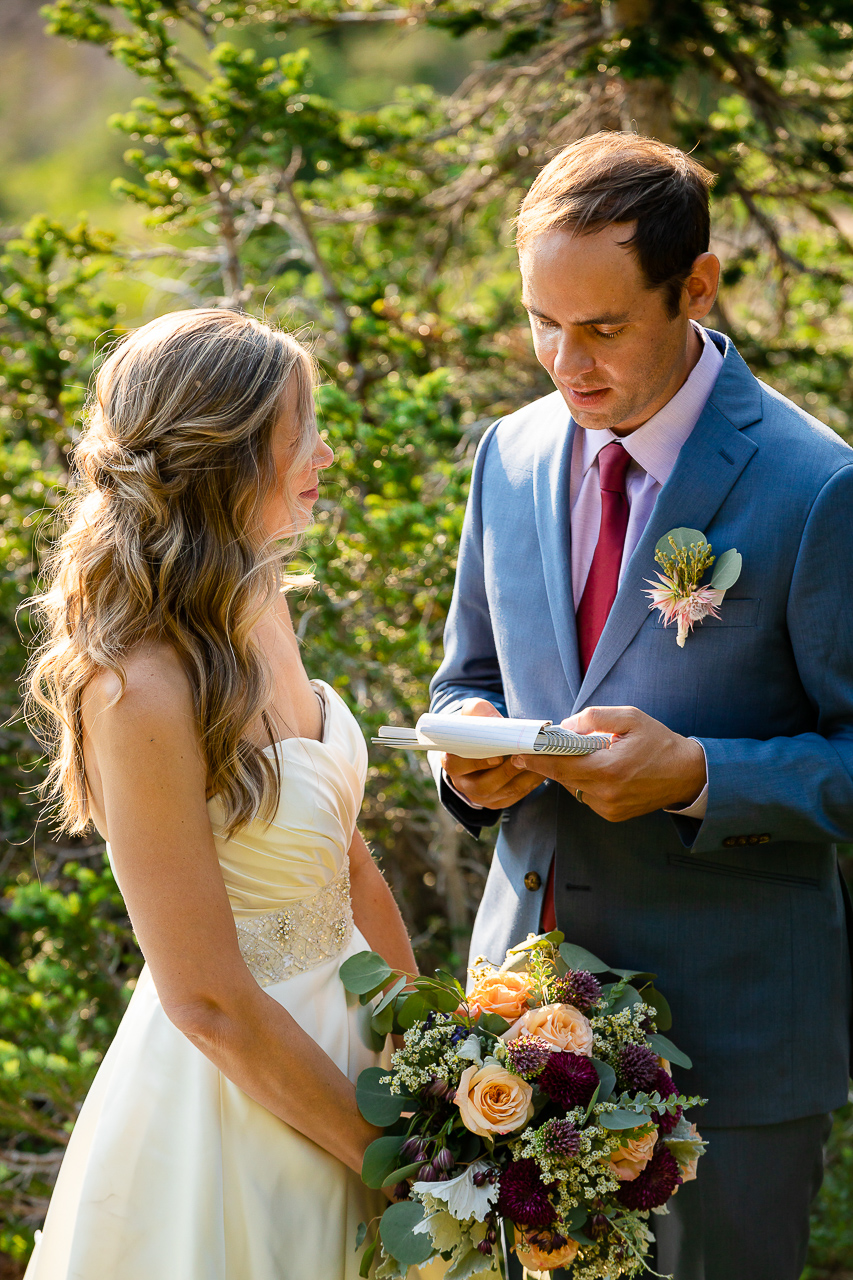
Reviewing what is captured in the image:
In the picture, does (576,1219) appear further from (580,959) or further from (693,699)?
(693,699)

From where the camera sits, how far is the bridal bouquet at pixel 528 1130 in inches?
63.3

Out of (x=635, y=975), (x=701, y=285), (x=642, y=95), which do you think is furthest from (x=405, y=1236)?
(x=642, y=95)

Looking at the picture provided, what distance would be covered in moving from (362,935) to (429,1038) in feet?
1.73

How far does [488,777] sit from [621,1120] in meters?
0.69

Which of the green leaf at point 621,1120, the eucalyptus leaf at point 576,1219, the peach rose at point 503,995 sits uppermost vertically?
the green leaf at point 621,1120

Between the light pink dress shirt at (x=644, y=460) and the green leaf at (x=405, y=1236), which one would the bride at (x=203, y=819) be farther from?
the light pink dress shirt at (x=644, y=460)

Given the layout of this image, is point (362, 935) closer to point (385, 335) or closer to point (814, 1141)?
point (814, 1141)

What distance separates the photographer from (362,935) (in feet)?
7.35

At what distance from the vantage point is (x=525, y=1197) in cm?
158

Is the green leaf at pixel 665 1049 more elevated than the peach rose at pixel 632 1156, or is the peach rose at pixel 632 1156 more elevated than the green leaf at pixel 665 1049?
the peach rose at pixel 632 1156

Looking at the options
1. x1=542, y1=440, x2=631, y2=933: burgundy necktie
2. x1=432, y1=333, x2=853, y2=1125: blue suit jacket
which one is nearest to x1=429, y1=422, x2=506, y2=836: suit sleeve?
x1=432, y1=333, x2=853, y2=1125: blue suit jacket

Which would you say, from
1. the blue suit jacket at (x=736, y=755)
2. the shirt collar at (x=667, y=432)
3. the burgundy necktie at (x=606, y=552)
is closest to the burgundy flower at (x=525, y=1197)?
the blue suit jacket at (x=736, y=755)

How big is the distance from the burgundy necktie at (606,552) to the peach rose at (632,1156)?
0.61 metres

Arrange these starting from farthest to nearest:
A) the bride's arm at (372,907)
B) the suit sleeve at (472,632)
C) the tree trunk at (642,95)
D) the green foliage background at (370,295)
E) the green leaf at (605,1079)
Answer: the tree trunk at (642,95) → the green foliage background at (370,295) → the suit sleeve at (472,632) → the bride's arm at (372,907) → the green leaf at (605,1079)
